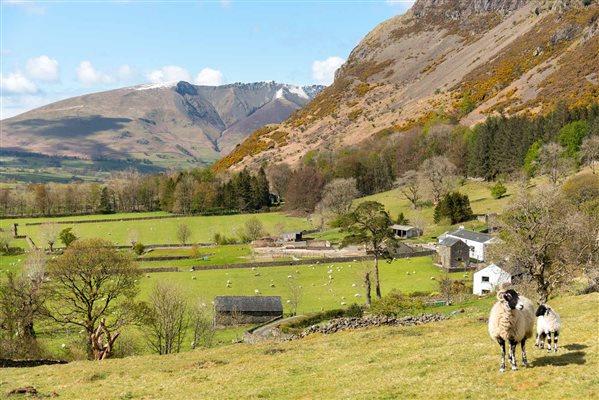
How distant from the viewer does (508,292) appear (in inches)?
673

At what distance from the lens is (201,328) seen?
2200 inches

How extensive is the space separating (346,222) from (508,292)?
144 ft

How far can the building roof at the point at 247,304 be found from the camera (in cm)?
6412

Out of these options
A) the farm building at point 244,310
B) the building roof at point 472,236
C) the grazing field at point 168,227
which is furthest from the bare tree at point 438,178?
the farm building at point 244,310

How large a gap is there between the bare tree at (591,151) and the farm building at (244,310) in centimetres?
7212

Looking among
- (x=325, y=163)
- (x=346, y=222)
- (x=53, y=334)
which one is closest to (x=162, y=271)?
(x=53, y=334)

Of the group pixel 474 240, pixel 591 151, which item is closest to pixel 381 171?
pixel 591 151

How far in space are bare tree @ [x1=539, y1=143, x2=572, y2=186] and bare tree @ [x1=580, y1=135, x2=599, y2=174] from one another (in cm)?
444

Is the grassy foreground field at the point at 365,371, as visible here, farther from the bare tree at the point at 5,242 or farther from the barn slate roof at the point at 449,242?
the bare tree at the point at 5,242

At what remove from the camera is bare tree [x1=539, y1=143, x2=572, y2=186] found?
328 ft

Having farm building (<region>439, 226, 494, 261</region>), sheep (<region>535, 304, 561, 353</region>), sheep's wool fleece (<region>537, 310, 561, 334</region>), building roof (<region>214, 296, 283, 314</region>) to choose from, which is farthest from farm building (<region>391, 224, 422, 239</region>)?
sheep's wool fleece (<region>537, 310, 561, 334</region>)

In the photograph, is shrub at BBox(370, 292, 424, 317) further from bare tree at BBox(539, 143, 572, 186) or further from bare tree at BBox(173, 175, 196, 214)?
bare tree at BBox(173, 175, 196, 214)

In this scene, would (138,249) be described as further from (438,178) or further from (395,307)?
(395,307)

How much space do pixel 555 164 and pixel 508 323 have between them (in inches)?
3801
